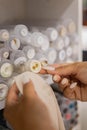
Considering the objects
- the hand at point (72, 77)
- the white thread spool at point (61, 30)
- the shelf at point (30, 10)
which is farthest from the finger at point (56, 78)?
the shelf at point (30, 10)

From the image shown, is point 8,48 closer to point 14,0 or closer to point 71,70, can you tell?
point 71,70

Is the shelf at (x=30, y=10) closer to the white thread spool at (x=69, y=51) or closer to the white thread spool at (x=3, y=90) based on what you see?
the white thread spool at (x=69, y=51)

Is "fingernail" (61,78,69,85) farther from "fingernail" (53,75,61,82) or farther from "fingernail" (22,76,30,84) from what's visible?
"fingernail" (22,76,30,84)

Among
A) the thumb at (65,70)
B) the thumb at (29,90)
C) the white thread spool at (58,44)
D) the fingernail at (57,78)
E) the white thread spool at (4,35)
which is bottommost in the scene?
the thumb at (29,90)

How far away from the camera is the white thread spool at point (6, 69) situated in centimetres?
86

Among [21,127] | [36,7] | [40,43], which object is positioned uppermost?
[36,7]

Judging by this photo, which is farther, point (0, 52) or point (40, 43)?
point (40, 43)

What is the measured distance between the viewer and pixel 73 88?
1063 mm

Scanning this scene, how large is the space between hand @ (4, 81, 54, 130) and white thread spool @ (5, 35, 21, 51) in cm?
13

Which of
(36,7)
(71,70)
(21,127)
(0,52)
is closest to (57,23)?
(36,7)

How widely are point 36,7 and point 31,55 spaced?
0.40 metres

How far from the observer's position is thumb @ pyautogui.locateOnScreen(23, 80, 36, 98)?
893 millimetres

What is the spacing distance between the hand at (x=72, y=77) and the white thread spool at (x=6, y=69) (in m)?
0.12

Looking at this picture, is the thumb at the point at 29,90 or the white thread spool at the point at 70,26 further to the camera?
the white thread spool at the point at 70,26
